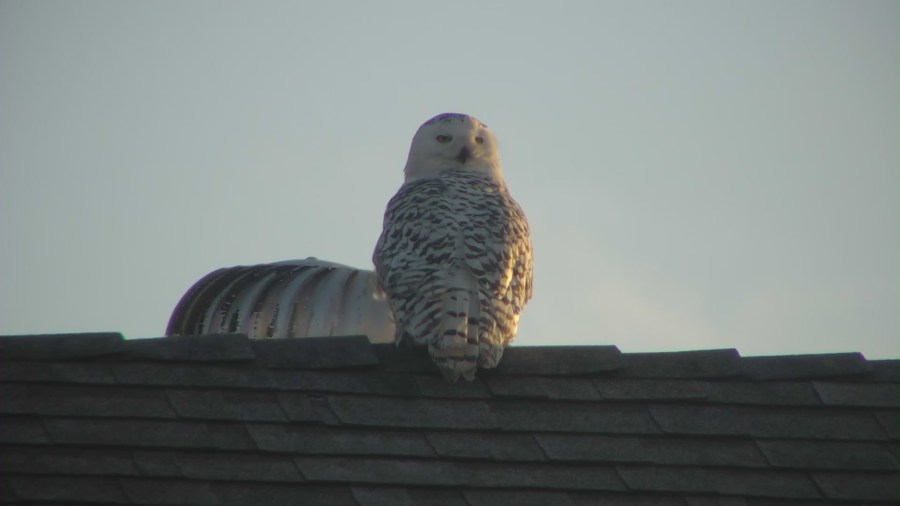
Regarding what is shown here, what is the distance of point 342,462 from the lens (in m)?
4.59

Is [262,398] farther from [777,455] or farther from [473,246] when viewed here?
[777,455]

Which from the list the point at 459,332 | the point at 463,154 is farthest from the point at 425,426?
the point at 463,154

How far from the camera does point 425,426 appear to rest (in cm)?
476

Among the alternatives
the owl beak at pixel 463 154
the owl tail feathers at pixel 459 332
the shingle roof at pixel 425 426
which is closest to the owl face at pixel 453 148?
the owl beak at pixel 463 154

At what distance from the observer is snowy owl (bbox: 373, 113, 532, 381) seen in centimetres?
516

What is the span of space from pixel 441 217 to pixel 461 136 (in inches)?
71.7

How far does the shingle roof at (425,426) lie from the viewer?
14.7 feet

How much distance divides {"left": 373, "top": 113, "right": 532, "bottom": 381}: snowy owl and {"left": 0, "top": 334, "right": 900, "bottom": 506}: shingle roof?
0.47 ft

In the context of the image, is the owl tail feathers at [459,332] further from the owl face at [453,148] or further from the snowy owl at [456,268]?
the owl face at [453,148]

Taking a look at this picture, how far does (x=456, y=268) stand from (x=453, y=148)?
7.30ft

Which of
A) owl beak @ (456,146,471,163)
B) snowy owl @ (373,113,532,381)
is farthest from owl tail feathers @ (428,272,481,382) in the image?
owl beak @ (456,146,471,163)

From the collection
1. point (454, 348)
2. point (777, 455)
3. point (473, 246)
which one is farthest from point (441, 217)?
point (777, 455)

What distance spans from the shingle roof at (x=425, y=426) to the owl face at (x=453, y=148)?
2.66 metres

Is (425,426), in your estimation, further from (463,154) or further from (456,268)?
(463,154)
